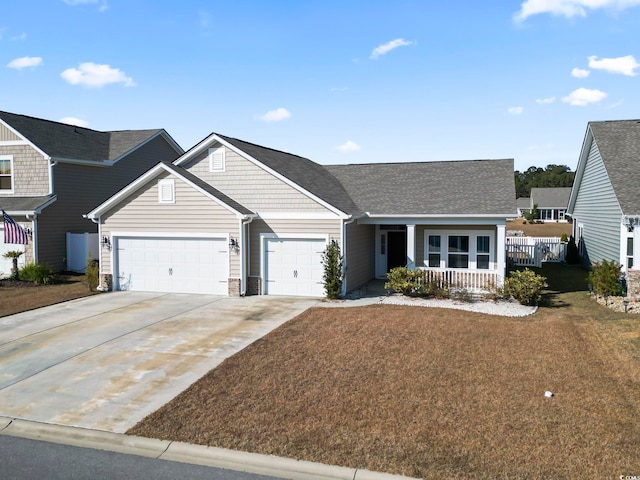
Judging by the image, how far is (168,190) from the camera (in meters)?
17.6

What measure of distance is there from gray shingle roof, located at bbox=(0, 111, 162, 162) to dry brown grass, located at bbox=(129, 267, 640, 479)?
1665cm

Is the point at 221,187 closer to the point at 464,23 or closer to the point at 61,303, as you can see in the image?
the point at 61,303

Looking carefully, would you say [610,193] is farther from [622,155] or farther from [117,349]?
[117,349]

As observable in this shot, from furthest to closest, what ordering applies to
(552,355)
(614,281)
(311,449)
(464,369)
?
(614,281) → (552,355) → (464,369) → (311,449)

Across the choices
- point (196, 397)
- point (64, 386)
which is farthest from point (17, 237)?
point (196, 397)

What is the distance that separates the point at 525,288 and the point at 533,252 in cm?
1050

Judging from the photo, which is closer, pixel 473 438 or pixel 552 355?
pixel 473 438

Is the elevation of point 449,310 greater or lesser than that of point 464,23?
lesser

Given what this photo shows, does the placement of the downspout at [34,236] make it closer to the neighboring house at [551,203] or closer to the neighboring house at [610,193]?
the neighboring house at [610,193]

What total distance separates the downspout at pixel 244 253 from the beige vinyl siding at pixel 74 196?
10166mm

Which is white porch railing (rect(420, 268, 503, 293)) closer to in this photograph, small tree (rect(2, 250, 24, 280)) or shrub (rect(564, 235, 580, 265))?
shrub (rect(564, 235, 580, 265))

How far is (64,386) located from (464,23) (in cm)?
1511

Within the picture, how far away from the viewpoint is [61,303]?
1628 cm

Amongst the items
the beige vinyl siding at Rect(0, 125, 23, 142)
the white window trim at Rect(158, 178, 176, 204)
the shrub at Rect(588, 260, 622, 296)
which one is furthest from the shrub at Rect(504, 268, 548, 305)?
the beige vinyl siding at Rect(0, 125, 23, 142)
